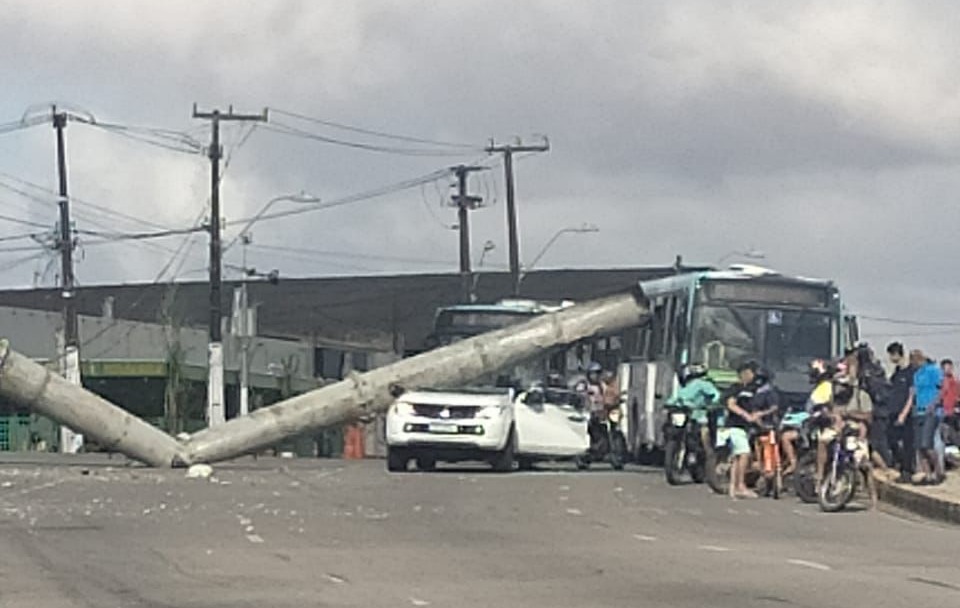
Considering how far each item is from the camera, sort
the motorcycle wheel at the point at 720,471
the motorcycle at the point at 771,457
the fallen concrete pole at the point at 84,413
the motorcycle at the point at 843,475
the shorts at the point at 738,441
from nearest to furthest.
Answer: the motorcycle at the point at 843,475, the motorcycle at the point at 771,457, the shorts at the point at 738,441, the motorcycle wheel at the point at 720,471, the fallen concrete pole at the point at 84,413

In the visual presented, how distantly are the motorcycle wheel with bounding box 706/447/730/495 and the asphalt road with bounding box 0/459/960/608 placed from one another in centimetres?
25

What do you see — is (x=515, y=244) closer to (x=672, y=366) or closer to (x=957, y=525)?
(x=672, y=366)

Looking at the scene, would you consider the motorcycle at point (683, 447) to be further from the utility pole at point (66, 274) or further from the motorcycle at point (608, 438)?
the utility pole at point (66, 274)

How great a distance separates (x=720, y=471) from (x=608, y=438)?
10536 millimetres

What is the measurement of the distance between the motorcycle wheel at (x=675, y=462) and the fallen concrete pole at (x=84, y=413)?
993 centimetres

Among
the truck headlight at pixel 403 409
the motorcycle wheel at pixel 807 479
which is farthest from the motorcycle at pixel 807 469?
the truck headlight at pixel 403 409

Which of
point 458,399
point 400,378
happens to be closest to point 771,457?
point 458,399

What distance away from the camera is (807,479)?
2453cm

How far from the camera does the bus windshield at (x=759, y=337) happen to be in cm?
3189

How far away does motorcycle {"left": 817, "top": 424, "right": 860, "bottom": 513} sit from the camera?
74.9 ft

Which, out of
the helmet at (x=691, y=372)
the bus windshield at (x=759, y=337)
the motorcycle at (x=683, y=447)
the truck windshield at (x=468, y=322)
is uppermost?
the truck windshield at (x=468, y=322)

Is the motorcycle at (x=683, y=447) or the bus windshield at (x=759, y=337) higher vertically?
the bus windshield at (x=759, y=337)

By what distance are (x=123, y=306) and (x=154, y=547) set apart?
7757cm

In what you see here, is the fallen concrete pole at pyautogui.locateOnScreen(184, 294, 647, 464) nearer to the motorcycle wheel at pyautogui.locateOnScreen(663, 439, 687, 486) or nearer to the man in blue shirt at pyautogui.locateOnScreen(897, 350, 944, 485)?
the motorcycle wheel at pyautogui.locateOnScreen(663, 439, 687, 486)
